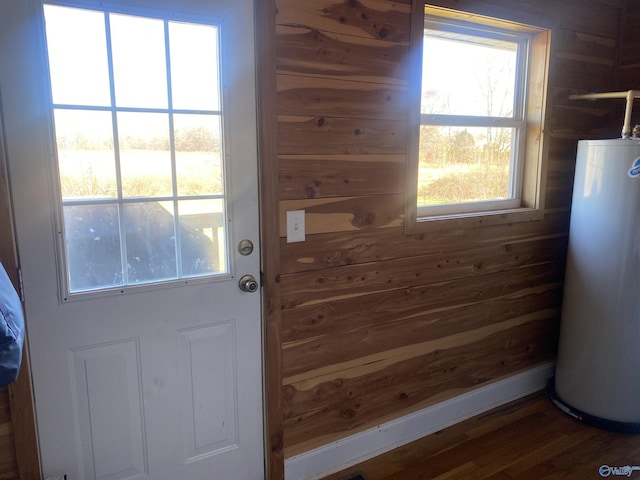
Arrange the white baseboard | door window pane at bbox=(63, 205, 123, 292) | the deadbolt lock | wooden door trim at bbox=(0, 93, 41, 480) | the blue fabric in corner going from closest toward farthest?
the blue fabric in corner
wooden door trim at bbox=(0, 93, 41, 480)
door window pane at bbox=(63, 205, 123, 292)
the deadbolt lock
the white baseboard

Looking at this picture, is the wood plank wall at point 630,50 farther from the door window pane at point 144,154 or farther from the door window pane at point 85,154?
the door window pane at point 85,154

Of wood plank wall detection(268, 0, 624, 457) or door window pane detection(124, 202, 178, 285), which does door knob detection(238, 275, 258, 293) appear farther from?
door window pane detection(124, 202, 178, 285)

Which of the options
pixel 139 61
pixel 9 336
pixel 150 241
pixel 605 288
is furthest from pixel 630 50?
pixel 9 336

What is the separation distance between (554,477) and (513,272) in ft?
3.22

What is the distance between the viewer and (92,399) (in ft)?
4.96

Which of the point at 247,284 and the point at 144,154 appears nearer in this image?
the point at 144,154

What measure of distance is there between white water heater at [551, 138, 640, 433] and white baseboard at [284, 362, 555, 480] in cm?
25

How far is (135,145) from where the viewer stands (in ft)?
4.75

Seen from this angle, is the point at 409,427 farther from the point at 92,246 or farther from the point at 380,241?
the point at 92,246

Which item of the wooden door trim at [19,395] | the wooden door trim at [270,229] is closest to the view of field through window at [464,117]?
the wooden door trim at [270,229]

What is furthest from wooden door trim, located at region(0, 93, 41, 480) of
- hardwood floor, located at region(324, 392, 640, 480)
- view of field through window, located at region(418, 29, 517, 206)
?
view of field through window, located at region(418, 29, 517, 206)

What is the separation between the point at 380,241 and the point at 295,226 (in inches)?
16.7

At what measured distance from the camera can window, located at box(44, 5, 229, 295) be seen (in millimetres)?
1353

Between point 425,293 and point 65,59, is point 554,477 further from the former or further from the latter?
point 65,59
